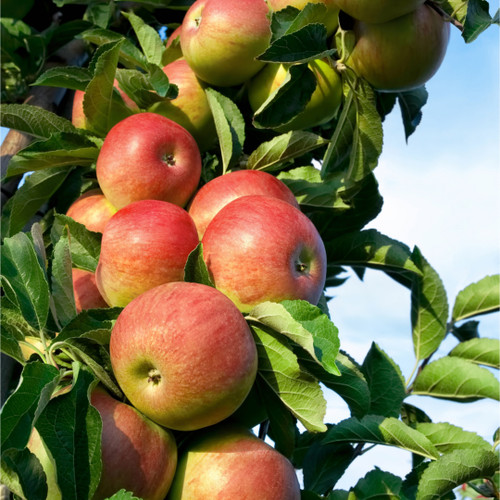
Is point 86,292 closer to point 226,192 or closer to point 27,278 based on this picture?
point 27,278

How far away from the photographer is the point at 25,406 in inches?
31.0

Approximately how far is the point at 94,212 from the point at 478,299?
3.18 ft

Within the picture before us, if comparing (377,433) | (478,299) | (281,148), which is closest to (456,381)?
(478,299)

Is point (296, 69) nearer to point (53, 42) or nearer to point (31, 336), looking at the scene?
point (31, 336)

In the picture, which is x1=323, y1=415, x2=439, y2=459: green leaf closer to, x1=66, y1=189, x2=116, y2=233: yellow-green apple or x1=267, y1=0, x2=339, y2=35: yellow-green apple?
x1=66, y1=189, x2=116, y2=233: yellow-green apple

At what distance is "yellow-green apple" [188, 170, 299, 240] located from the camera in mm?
1104

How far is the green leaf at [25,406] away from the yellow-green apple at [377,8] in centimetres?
77

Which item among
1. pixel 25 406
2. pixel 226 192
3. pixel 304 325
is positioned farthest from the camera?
pixel 226 192

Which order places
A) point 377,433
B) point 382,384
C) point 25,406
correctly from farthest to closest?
point 382,384 < point 377,433 < point 25,406

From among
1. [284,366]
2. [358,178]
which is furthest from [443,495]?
[358,178]

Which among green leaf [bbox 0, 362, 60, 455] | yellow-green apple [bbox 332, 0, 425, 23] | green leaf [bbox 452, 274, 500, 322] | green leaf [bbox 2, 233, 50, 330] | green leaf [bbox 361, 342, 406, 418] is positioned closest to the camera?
green leaf [bbox 0, 362, 60, 455]

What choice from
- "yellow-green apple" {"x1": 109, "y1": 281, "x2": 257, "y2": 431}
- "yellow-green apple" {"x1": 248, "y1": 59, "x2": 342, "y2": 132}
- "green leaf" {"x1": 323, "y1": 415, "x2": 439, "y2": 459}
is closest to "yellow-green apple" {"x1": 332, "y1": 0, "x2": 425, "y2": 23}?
"yellow-green apple" {"x1": 248, "y1": 59, "x2": 342, "y2": 132}

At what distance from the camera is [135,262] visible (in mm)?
998

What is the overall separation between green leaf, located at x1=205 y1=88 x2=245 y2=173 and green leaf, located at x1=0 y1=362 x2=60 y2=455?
58 centimetres
